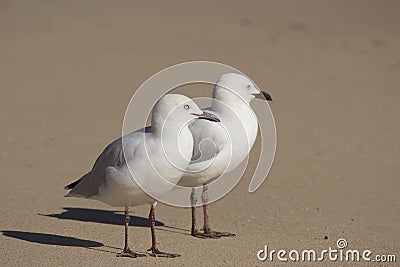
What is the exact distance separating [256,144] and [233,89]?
3764 mm

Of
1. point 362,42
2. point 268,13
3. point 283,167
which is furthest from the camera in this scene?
point 268,13

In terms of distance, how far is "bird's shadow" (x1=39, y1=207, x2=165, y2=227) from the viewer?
25.9 ft

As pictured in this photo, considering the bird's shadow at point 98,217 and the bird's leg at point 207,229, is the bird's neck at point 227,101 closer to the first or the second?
the bird's leg at point 207,229

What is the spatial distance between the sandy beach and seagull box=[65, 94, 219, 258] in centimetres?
55

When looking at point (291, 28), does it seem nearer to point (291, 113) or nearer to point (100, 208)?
point (291, 113)

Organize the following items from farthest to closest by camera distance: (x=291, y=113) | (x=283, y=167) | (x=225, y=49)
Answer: (x=225, y=49) < (x=291, y=113) < (x=283, y=167)

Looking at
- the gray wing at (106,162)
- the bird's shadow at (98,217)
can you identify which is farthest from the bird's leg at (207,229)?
the gray wing at (106,162)

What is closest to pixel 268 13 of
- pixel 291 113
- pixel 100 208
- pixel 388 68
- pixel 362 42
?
pixel 362 42

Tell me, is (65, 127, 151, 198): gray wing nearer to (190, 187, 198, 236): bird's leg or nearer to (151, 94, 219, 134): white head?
(151, 94, 219, 134): white head

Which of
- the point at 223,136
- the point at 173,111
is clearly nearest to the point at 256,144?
the point at 223,136

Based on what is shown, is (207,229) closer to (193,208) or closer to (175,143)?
(193,208)

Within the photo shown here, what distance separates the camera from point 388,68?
17.8 meters

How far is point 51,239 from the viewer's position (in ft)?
23.2

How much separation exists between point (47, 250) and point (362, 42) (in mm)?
15997
